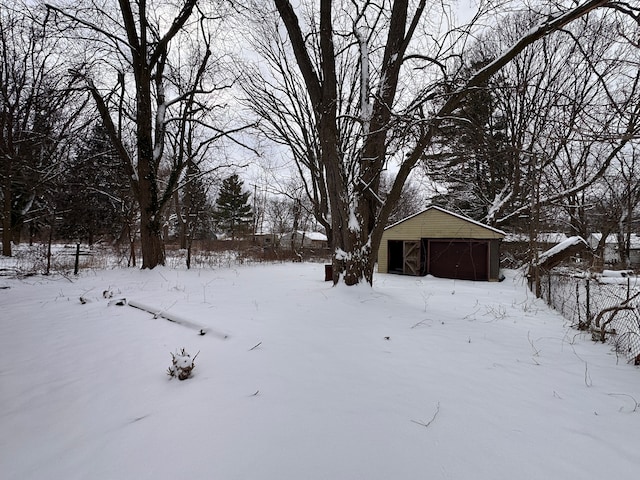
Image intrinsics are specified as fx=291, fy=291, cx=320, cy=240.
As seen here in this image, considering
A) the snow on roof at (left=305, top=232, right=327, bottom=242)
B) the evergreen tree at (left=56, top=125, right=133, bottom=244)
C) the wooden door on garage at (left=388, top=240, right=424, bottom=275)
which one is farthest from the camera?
the snow on roof at (left=305, top=232, right=327, bottom=242)

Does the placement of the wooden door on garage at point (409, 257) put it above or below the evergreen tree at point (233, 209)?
below

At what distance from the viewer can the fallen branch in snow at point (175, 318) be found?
11.7 feet

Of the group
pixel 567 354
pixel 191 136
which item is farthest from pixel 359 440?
pixel 191 136

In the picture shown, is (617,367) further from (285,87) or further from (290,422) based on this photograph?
(285,87)

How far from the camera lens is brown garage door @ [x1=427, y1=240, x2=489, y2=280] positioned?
42.8 ft

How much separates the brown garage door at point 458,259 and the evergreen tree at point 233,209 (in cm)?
3006

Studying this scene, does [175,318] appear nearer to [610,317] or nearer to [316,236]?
[610,317]

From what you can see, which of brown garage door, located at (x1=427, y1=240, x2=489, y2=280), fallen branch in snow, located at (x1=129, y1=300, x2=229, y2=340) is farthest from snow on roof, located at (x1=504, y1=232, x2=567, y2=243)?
fallen branch in snow, located at (x1=129, y1=300, x2=229, y2=340)

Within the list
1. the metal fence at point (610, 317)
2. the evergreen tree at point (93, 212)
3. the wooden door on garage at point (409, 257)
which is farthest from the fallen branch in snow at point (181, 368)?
the evergreen tree at point (93, 212)

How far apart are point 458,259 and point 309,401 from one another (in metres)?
13.1

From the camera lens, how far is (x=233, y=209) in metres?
40.1

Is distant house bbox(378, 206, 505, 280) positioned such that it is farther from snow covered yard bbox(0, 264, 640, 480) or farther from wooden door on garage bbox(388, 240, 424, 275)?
snow covered yard bbox(0, 264, 640, 480)

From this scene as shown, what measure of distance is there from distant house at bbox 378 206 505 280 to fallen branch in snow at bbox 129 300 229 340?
10526 millimetres

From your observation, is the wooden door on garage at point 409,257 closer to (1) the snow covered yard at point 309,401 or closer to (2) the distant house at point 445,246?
(2) the distant house at point 445,246
